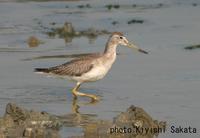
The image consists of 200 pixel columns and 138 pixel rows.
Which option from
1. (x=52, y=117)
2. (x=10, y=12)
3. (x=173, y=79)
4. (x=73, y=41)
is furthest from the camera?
(x=10, y=12)

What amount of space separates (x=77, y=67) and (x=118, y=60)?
8.75ft

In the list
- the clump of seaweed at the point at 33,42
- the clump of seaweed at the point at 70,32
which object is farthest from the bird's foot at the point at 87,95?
the clump of seaweed at the point at 70,32

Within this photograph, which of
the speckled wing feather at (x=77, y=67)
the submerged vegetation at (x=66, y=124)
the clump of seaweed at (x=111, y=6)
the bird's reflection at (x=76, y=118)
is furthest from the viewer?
the clump of seaweed at (x=111, y=6)

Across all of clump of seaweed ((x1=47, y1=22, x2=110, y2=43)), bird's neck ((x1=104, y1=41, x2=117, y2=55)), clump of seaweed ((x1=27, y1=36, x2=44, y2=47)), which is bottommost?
bird's neck ((x1=104, y1=41, x2=117, y2=55))

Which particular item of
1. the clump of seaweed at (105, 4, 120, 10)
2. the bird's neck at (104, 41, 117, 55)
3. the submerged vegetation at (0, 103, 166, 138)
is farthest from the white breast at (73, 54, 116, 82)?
the clump of seaweed at (105, 4, 120, 10)

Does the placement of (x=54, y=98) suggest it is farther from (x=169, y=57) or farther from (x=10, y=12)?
(x=10, y=12)

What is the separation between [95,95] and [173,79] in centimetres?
176

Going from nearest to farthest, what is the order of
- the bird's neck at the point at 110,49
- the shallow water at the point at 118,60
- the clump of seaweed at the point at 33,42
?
the shallow water at the point at 118,60 < the bird's neck at the point at 110,49 < the clump of seaweed at the point at 33,42

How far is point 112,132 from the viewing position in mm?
11672

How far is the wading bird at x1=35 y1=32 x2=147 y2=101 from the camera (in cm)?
1487

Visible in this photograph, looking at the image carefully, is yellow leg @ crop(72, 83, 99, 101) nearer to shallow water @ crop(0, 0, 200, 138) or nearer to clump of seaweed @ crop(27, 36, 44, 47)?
shallow water @ crop(0, 0, 200, 138)

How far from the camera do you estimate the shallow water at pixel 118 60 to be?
13.8m

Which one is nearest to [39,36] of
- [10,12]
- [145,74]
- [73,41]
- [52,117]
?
[73,41]

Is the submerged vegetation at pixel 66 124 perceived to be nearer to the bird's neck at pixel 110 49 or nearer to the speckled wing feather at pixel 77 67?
the speckled wing feather at pixel 77 67
